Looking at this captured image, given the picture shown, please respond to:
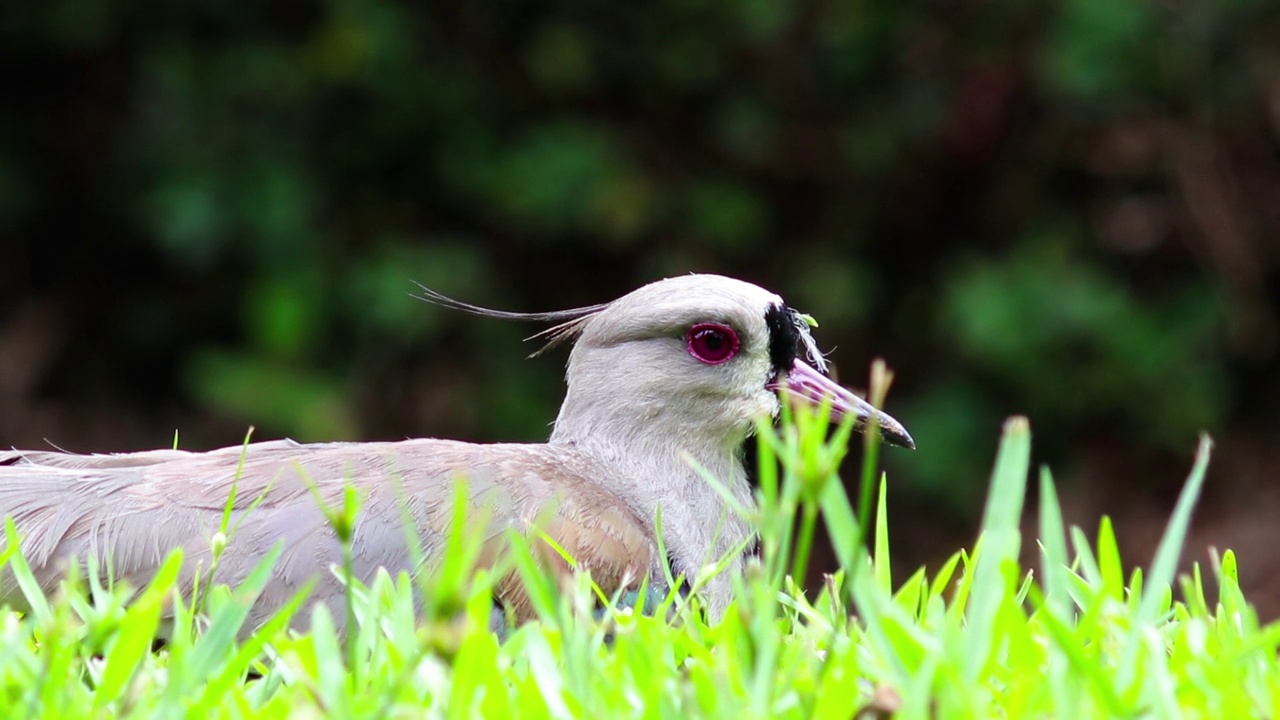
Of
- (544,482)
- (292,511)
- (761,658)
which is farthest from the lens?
(544,482)

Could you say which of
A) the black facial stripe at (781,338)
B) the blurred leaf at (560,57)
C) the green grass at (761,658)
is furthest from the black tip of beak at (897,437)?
the blurred leaf at (560,57)

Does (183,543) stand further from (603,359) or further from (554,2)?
(554,2)

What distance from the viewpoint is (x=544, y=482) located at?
335 centimetres

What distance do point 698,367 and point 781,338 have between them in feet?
0.68

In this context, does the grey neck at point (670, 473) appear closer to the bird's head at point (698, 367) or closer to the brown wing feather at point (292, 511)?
the bird's head at point (698, 367)

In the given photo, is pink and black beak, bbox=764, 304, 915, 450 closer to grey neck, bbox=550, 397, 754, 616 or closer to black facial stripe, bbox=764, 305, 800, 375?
black facial stripe, bbox=764, 305, 800, 375

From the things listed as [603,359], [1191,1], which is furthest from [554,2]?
[603,359]

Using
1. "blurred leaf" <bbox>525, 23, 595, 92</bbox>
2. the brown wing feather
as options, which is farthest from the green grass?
"blurred leaf" <bbox>525, 23, 595, 92</bbox>

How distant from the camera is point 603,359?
3.90m

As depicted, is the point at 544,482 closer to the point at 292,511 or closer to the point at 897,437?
the point at 292,511

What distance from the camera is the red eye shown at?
12.4 feet

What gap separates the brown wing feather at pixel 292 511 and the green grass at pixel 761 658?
55 centimetres

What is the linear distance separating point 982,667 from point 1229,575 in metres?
1.02

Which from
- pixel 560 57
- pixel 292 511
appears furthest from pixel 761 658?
pixel 560 57
